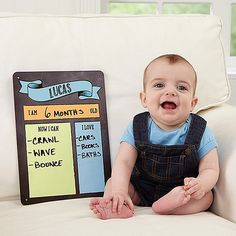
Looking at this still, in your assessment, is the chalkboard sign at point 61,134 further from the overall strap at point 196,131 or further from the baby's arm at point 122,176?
the overall strap at point 196,131

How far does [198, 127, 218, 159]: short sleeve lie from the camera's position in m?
1.49

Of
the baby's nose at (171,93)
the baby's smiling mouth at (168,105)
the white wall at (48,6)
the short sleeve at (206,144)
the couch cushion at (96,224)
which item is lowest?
the couch cushion at (96,224)

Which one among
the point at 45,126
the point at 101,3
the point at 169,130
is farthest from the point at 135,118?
the point at 101,3

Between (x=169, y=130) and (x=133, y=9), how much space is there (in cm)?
160

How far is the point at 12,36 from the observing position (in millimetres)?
1677

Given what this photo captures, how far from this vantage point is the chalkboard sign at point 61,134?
1621 mm

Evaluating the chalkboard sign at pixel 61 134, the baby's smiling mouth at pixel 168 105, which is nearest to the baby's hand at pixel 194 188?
the baby's smiling mouth at pixel 168 105

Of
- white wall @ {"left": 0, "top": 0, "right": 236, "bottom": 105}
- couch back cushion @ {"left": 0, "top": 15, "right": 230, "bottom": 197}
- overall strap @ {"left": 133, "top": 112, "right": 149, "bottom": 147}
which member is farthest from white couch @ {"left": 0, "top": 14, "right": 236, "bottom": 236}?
white wall @ {"left": 0, "top": 0, "right": 236, "bottom": 105}

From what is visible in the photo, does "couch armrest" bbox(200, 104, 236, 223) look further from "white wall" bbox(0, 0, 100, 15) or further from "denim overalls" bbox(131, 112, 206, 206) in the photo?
"white wall" bbox(0, 0, 100, 15)

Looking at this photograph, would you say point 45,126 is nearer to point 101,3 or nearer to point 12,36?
point 12,36

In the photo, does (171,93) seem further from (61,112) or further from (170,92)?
(61,112)

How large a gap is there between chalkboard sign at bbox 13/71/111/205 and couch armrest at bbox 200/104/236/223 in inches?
13.2

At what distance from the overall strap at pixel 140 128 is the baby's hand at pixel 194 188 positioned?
0.18 metres

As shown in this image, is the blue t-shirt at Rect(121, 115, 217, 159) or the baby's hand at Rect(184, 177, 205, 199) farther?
the blue t-shirt at Rect(121, 115, 217, 159)
